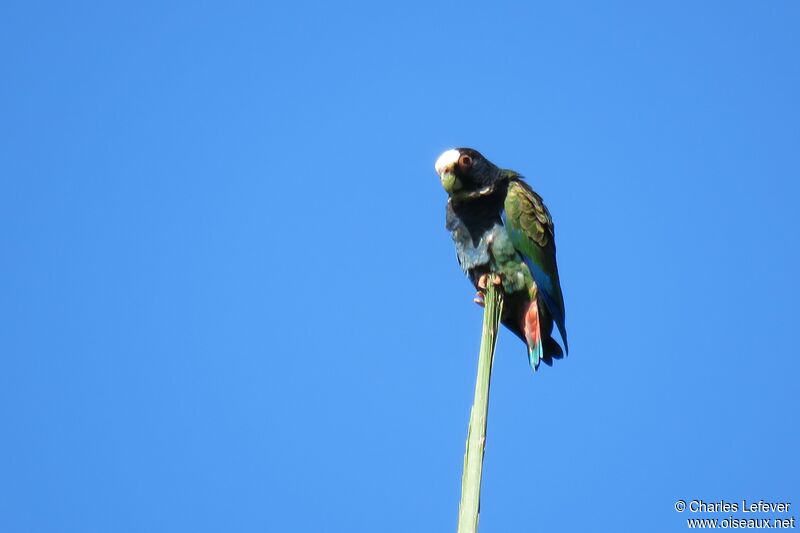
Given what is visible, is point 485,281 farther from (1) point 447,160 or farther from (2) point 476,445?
(2) point 476,445

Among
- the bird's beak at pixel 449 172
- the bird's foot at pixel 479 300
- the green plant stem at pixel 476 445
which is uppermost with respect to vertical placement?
the bird's beak at pixel 449 172

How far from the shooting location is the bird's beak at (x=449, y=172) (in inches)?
251

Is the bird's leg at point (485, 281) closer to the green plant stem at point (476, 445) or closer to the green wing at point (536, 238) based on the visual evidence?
the green wing at point (536, 238)

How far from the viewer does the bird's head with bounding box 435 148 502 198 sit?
639 cm

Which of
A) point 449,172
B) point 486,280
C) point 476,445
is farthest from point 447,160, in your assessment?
point 476,445

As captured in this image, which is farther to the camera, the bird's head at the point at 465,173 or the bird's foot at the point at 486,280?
the bird's head at the point at 465,173

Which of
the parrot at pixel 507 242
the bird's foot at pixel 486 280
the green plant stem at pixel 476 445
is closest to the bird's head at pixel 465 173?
the parrot at pixel 507 242

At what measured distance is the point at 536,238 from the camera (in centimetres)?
646

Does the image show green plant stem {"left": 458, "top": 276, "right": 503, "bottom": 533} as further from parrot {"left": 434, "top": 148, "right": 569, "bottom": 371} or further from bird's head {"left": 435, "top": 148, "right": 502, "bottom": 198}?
bird's head {"left": 435, "top": 148, "right": 502, "bottom": 198}

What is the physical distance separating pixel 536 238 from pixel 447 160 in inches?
35.7

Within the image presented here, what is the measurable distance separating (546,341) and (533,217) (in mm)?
968

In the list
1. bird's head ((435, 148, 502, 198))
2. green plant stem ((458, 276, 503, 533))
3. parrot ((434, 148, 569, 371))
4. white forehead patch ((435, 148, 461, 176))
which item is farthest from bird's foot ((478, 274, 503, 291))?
green plant stem ((458, 276, 503, 533))

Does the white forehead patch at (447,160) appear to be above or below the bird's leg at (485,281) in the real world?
above

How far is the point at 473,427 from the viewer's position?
265cm
